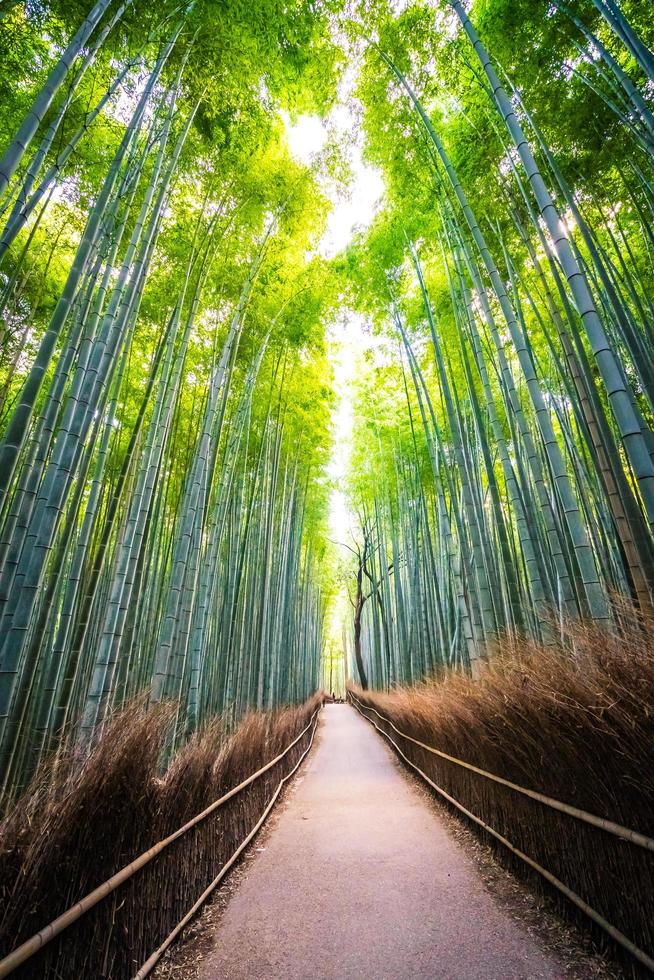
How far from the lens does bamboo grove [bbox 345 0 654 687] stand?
6.84 feet

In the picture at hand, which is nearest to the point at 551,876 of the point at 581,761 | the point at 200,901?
the point at 581,761

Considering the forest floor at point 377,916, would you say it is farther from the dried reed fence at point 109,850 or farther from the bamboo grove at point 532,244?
the bamboo grove at point 532,244

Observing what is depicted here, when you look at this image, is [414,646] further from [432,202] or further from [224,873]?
[432,202]

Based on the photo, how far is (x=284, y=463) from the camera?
6918mm

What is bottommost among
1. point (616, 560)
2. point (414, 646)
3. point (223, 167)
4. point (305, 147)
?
point (414, 646)

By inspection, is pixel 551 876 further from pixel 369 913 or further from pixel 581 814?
pixel 369 913

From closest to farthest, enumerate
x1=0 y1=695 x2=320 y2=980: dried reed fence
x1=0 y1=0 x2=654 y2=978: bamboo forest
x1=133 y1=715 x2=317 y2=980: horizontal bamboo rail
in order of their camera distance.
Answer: x1=0 y1=695 x2=320 y2=980: dried reed fence, x1=133 y1=715 x2=317 y2=980: horizontal bamboo rail, x1=0 y1=0 x2=654 y2=978: bamboo forest

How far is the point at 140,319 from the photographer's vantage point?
4273 mm

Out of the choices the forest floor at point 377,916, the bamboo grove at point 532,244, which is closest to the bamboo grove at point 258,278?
the bamboo grove at point 532,244

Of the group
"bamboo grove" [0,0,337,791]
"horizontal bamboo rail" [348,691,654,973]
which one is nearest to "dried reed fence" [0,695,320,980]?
"bamboo grove" [0,0,337,791]

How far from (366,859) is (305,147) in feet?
20.6

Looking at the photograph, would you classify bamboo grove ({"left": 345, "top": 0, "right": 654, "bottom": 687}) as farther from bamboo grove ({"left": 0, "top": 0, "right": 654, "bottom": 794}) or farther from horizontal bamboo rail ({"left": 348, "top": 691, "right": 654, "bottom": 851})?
horizontal bamboo rail ({"left": 348, "top": 691, "right": 654, "bottom": 851})

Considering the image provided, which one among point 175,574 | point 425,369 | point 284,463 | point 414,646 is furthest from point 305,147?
point 414,646

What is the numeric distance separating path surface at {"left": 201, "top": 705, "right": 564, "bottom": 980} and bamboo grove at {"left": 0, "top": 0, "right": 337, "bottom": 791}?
3.48 ft
